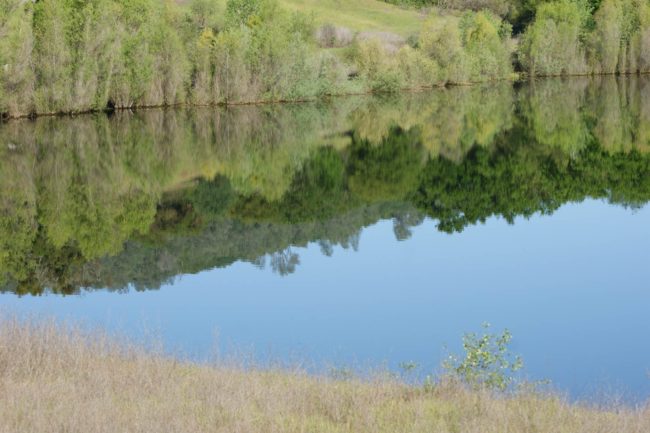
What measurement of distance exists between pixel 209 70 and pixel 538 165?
107ft

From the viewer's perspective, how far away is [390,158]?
3372 cm

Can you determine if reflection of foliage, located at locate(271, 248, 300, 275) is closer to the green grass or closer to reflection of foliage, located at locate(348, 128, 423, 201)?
reflection of foliage, located at locate(348, 128, 423, 201)

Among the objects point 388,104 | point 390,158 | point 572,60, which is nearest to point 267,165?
point 390,158

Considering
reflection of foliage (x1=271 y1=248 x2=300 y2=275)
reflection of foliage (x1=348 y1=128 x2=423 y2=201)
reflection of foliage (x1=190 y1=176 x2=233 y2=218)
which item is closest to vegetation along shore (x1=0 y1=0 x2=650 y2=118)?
reflection of foliage (x1=348 y1=128 x2=423 y2=201)

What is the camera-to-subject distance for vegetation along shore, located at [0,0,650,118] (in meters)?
49.2

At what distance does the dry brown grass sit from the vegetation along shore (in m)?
38.0

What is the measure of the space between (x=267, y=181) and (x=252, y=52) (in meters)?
32.4

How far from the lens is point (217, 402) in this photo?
847cm

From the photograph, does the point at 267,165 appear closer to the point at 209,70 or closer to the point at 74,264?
the point at 74,264

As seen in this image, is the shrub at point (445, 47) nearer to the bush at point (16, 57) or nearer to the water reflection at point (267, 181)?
Result: the water reflection at point (267, 181)

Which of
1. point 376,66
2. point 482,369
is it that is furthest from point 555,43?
point 482,369

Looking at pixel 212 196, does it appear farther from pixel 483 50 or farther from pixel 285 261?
pixel 483 50

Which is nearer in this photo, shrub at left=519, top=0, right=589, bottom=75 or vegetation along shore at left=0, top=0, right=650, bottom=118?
vegetation along shore at left=0, top=0, right=650, bottom=118

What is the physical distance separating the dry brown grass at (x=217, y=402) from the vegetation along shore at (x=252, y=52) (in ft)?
125
